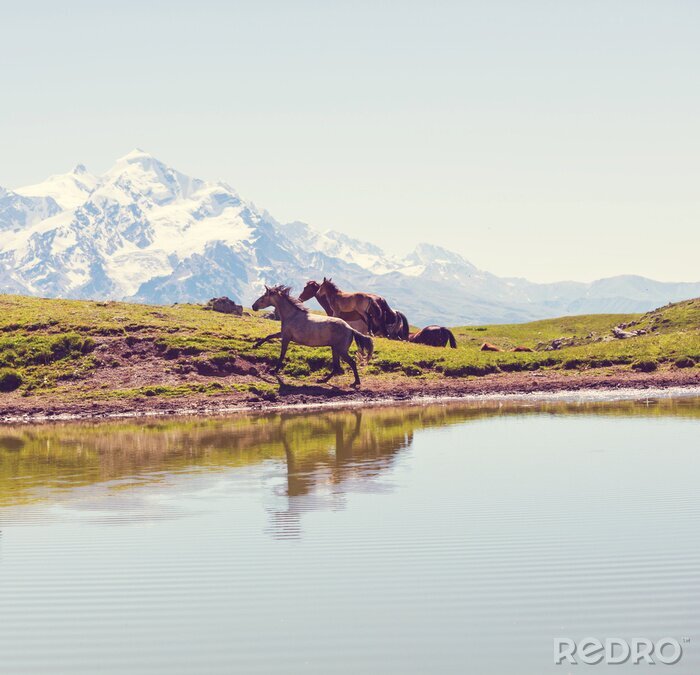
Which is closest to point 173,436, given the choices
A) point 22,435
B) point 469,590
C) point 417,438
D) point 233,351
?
point 22,435

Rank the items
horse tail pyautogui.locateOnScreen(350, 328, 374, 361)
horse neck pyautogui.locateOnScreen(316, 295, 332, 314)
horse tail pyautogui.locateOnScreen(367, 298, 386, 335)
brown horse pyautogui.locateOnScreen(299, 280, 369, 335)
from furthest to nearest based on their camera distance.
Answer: horse tail pyautogui.locateOnScreen(367, 298, 386, 335), horse neck pyautogui.locateOnScreen(316, 295, 332, 314), brown horse pyautogui.locateOnScreen(299, 280, 369, 335), horse tail pyautogui.locateOnScreen(350, 328, 374, 361)

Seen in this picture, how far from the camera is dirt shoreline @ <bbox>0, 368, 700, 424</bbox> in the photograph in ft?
146

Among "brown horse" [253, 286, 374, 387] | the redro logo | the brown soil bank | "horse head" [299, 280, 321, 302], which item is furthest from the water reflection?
"horse head" [299, 280, 321, 302]

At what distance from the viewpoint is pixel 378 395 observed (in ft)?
157

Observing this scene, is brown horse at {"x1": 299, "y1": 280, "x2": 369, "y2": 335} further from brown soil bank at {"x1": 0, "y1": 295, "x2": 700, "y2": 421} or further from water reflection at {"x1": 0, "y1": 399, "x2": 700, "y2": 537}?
water reflection at {"x1": 0, "y1": 399, "x2": 700, "y2": 537}

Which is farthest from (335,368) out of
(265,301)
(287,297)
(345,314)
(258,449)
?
(258,449)

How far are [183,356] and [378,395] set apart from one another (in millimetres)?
10139

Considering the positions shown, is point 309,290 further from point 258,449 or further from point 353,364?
point 258,449

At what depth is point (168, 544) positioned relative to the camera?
18.1 m

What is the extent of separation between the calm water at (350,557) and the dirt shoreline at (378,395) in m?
14.0

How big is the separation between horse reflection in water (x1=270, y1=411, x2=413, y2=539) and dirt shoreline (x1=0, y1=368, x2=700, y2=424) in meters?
4.79

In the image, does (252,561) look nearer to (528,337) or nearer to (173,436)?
(173,436)

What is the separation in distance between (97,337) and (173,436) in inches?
678

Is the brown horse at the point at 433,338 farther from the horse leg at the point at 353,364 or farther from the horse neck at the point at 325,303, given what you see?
the horse leg at the point at 353,364
